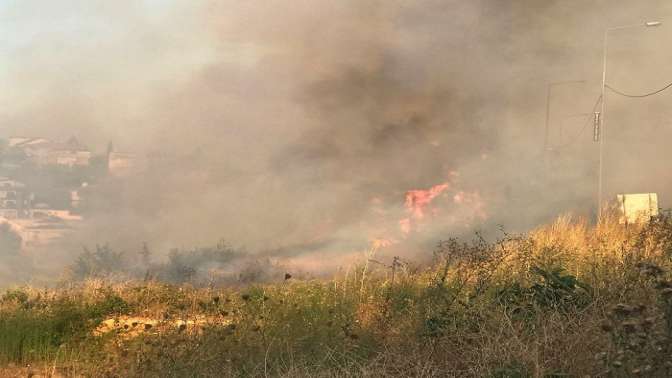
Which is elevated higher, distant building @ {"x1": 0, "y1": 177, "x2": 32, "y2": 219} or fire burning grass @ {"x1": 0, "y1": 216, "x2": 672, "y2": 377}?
distant building @ {"x1": 0, "y1": 177, "x2": 32, "y2": 219}

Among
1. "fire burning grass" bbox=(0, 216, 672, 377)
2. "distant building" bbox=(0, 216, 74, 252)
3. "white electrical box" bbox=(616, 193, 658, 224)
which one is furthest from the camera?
"white electrical box" bbox=(616, 193, 658, 224)

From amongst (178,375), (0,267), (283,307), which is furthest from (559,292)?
(0,267)

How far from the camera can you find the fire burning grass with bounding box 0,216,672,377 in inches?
154

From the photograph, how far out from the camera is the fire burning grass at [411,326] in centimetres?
391

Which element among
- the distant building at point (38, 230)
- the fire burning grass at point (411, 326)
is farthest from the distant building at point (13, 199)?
the fire burning grass at point (411, 326)

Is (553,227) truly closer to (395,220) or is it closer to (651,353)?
(395,220)

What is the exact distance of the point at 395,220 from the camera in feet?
42.7

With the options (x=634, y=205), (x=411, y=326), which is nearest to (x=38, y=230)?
(x=411, y=326)

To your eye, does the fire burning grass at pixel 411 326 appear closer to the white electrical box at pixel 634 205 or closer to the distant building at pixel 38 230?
the distant building at pixel 38 230

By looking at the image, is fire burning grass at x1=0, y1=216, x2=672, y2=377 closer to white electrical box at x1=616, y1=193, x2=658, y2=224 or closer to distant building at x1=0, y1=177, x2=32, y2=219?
distant building at x1=0, y1=177, x2=32, y2=219

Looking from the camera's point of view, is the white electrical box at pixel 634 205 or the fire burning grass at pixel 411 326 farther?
the white electrical box at pixel 634 205

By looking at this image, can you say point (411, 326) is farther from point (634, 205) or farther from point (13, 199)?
point (634, 205)

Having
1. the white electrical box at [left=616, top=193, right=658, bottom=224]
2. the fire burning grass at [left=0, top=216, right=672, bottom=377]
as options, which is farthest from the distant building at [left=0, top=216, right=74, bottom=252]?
the white electrical box at [left=616, top=193, right=658, bottom=224]

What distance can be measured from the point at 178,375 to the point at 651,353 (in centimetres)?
301
